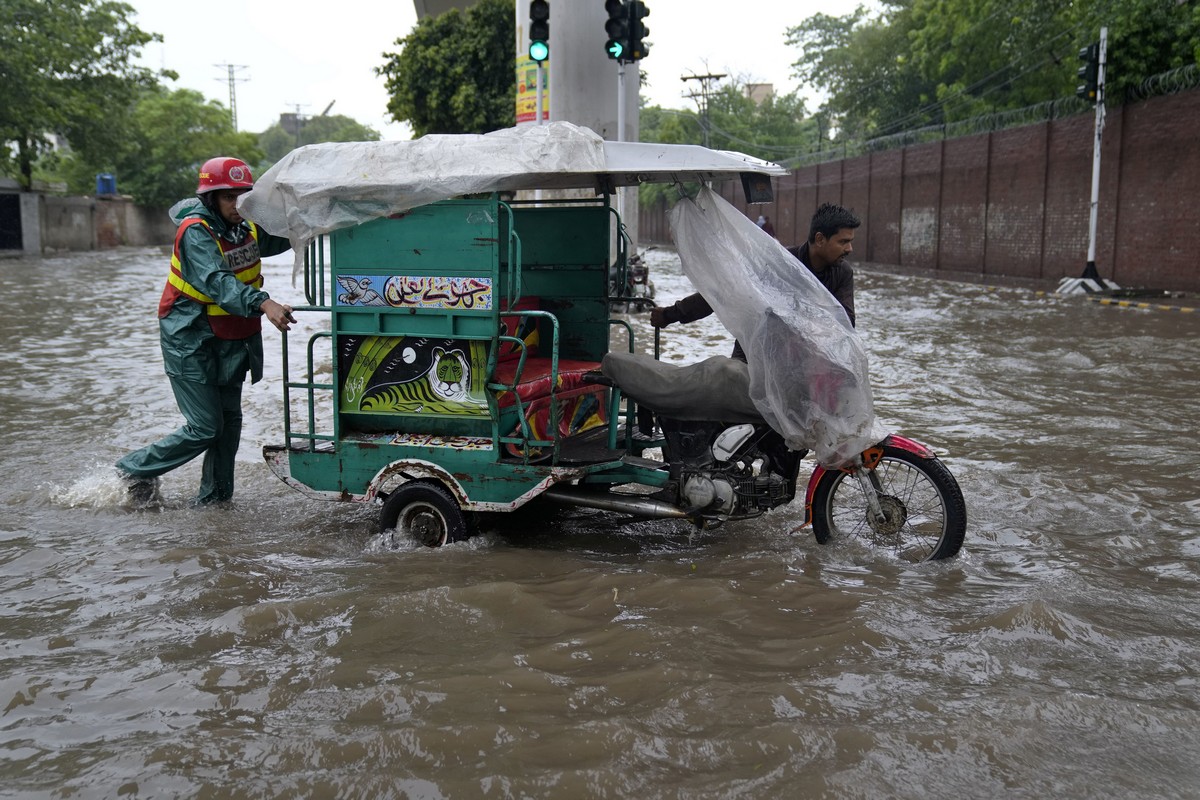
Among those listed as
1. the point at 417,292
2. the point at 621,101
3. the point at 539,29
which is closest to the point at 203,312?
the point at 417,292

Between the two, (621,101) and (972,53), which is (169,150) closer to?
(972,53)

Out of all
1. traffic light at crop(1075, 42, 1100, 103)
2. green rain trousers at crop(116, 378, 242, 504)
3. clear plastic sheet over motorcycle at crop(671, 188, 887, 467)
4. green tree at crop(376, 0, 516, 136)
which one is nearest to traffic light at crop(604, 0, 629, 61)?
green rain trousers at crop(116, 378, 242, 504)

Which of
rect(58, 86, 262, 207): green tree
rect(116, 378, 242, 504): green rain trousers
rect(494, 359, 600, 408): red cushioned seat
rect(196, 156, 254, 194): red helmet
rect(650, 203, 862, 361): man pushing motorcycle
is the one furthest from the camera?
rect(58, 86, 262, 207): green tree

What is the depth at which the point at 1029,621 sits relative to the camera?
4.16 m

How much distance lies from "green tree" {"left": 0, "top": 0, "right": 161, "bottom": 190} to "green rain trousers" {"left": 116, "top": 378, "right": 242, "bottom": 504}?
99.3 ft

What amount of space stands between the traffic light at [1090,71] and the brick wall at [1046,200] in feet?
4.33

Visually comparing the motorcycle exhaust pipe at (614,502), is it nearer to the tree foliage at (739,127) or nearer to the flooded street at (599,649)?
the flooded street at (599,649)

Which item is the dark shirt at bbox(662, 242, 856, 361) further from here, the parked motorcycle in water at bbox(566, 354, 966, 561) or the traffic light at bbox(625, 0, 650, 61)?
the traffic light at bbox(625, 0, 650, 61)

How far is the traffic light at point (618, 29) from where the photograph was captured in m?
12.9

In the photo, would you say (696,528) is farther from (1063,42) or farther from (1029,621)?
(1063,42)

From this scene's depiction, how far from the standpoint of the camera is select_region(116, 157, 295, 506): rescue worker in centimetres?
575

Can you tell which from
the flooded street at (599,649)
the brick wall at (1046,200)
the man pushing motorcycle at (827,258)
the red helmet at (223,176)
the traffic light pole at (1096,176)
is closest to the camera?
the flooded street at (599,649)

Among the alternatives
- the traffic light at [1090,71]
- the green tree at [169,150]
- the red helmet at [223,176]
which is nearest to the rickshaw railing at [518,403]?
the red helmet at [223,176]

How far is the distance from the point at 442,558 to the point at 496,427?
68 centimetres
